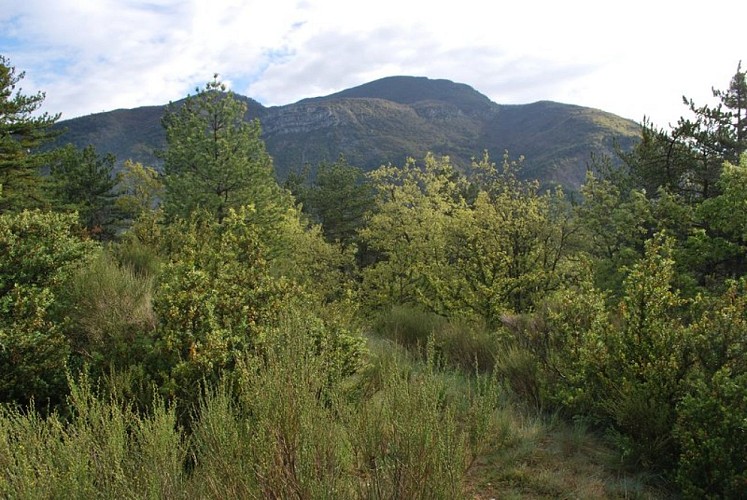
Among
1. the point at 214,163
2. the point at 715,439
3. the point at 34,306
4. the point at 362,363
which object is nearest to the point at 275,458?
the point at 362,363

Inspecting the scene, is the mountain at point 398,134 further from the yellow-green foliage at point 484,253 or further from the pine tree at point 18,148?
the pine tree at point 18,148

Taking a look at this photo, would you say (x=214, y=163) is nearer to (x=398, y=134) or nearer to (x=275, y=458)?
(x=275, y=458)

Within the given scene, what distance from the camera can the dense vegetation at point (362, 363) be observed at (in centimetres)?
238

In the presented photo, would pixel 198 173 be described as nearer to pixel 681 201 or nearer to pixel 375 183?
pixel 375 183

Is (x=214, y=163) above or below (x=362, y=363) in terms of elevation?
above

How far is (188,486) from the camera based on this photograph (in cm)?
247

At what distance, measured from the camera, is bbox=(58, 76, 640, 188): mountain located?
4788 inches

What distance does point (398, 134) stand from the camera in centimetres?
15875

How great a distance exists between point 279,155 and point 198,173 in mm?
144288

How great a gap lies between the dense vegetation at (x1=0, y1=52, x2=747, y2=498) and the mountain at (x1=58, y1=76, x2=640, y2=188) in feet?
321

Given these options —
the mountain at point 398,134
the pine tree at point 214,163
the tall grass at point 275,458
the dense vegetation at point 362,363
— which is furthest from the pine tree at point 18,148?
the mountain at point 398,134

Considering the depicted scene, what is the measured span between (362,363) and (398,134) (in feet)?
523

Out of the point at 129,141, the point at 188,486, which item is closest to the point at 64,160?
the point at 188,486

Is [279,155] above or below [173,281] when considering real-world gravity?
above
